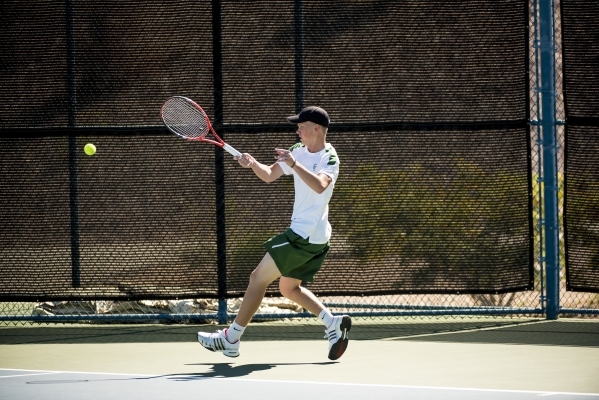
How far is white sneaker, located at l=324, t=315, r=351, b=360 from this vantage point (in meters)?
6.77

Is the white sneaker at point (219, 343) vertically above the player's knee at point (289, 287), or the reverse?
the player's knee at point (289, 287)

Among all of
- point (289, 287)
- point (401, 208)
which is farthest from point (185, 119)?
point (401, 208)

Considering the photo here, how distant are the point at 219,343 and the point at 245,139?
2.27m

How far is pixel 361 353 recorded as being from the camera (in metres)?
7.34

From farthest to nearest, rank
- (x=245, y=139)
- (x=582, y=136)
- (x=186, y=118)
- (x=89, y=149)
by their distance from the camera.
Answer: (x=582, y=136), (x=245, y=139), (x=89, y=149), (x=186, y=118)

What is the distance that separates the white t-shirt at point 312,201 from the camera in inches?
266

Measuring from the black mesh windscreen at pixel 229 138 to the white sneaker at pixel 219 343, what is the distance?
1.84 metres

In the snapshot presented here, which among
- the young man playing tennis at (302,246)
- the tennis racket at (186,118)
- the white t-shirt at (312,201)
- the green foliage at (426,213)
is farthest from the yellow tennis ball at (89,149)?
the white t-shirt at (312,201)

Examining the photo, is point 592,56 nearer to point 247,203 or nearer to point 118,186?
point 247,203

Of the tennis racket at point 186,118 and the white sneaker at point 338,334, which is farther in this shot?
the tennis racket at point 186,118

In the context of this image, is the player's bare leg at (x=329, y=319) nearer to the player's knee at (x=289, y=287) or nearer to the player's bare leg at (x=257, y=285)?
the player's knee at (x=289, y=287)

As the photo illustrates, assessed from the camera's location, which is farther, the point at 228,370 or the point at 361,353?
the point at 361,353

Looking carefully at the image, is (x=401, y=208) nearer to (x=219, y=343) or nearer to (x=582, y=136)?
(x=582, y=136)

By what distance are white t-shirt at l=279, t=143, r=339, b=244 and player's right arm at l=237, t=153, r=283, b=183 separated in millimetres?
67
